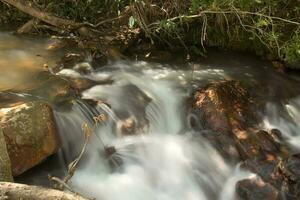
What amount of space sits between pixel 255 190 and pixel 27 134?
2.14 meters

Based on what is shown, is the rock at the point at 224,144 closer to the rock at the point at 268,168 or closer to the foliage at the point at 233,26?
the rock at the point at 268,168

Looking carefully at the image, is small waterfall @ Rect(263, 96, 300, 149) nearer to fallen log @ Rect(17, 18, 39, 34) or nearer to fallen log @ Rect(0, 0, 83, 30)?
fallen log @ Rect(0, 0, 83, 30)

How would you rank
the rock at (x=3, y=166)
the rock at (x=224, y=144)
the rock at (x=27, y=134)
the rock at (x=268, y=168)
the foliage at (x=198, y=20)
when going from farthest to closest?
the foliage at (x=198, y=20)
the rock at (x=224, y=144)
the rock at (x=268, y=168)
the rock at (x=27, y=134)
the rock at (x=3, y=166)

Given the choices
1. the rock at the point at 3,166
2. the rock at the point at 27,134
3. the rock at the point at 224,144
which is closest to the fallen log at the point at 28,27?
the rock at the point at 27,134

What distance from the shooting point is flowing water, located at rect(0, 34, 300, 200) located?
4195mm

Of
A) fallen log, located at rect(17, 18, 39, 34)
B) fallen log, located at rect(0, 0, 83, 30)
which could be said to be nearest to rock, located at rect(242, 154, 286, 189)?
fallen log, located at rect(0, 0, 83, 30)

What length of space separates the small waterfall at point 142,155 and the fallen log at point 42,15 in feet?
5.47

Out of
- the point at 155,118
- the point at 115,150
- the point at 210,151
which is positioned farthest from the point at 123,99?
the point at 210,151

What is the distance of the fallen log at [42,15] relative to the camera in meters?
6.41

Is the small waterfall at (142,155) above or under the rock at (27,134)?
under

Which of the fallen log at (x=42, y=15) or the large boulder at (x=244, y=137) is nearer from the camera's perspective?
the large boulder at (x=244, y=137)

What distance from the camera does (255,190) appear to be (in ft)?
13.6

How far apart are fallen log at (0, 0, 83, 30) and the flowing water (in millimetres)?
798

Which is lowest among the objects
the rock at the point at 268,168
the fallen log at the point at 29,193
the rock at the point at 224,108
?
the rock at the point at 268,168
